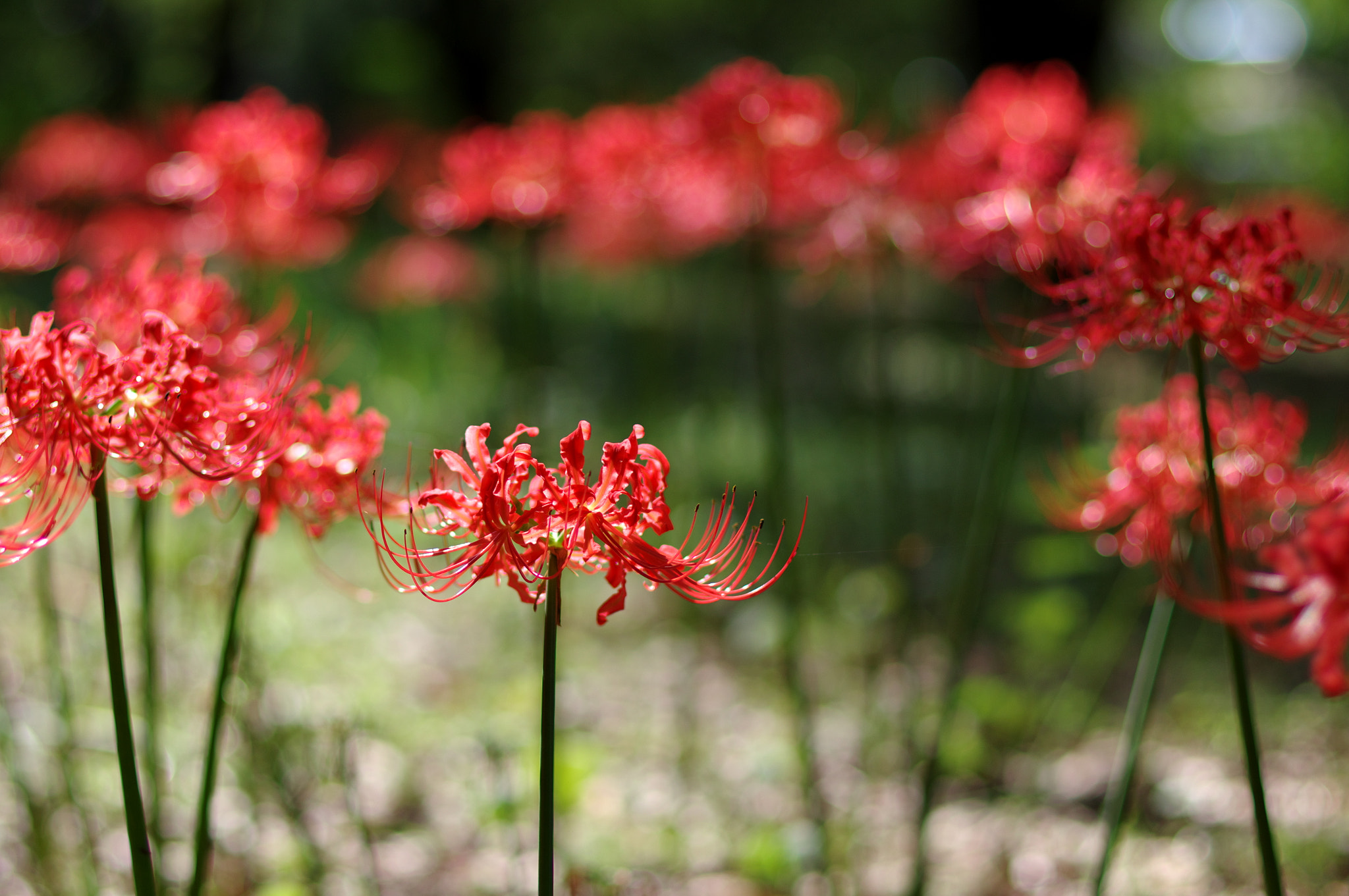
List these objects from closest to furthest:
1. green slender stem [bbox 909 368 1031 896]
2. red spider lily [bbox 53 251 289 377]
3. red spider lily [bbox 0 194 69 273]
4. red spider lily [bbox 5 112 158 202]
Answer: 1. red spider lily [bbox 53 251 289 377]
2. green slender stem [bbox 909 368 1031 896]
3. red spider lily [bbox 0 194 69 273]
4. red spider lily [bbox 5 112 158 202]

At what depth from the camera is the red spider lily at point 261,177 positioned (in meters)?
1.94

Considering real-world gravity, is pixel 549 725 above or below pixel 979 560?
below

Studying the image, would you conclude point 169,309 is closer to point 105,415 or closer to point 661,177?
point 105,415

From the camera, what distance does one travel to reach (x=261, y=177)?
6.41ft

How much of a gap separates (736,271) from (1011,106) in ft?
17.0

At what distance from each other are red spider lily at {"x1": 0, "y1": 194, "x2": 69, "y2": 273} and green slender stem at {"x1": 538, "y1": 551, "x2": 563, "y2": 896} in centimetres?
132

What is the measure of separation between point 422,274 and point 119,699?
3860mm

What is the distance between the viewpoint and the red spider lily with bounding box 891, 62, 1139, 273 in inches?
57.9

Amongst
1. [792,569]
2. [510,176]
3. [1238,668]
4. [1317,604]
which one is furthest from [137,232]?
[1317,604]

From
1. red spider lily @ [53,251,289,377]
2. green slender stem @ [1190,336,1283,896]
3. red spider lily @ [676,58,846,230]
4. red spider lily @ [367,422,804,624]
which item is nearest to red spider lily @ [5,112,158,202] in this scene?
red spider lily @ [676,58,846,230]

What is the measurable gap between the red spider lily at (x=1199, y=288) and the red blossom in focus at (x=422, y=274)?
3815 mm

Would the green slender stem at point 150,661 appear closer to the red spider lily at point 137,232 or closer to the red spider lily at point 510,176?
the red spider lily at point 510,176

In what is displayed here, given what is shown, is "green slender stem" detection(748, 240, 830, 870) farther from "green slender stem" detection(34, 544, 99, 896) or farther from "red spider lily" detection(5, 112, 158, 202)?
"red spider lily" detection(5, 112, 158, 202)

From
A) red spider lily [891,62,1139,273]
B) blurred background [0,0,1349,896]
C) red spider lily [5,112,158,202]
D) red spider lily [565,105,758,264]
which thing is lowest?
blurred background [0,0,1349,896]
